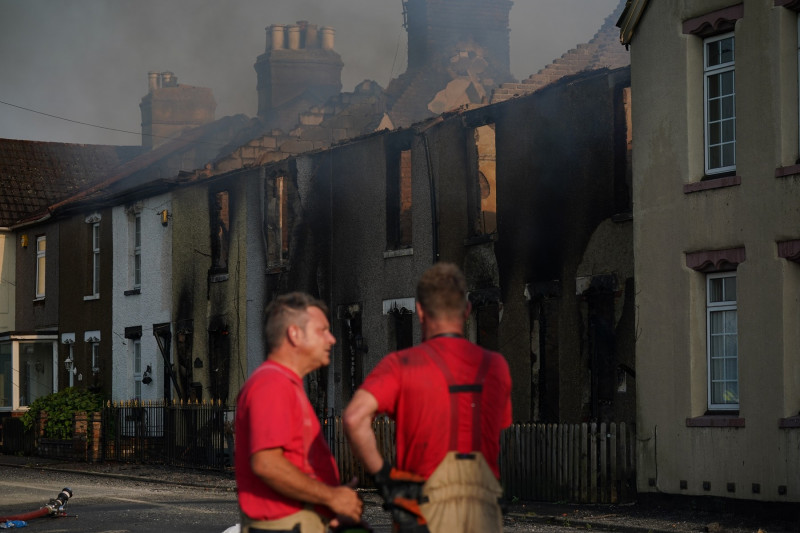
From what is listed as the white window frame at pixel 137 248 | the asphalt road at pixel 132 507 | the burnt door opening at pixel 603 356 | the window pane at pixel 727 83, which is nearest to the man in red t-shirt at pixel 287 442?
the asphalt road at pixel 132 507

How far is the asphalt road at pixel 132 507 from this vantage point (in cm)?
1486

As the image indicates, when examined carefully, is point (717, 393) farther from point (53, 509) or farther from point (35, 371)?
point (35, 371)

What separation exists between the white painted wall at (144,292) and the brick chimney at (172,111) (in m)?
13.6

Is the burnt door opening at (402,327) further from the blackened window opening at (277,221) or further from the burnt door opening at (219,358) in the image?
the burnt door opening at (219,358)

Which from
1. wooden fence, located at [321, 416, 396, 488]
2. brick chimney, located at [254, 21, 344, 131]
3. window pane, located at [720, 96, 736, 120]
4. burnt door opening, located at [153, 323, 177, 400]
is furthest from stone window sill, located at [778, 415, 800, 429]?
brick chimney, located at [254, 21, 344, 131]

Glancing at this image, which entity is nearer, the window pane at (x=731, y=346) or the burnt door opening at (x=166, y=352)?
the window pane at (x=731, y=346)

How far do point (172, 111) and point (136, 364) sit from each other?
16.5 m

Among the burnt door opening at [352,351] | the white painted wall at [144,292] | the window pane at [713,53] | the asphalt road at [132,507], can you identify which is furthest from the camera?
the white painted wall at [144,292]

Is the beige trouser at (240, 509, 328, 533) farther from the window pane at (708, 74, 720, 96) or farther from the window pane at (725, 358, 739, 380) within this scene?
the window pane at (708, 74, 720, 96)

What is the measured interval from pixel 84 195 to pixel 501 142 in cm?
2030

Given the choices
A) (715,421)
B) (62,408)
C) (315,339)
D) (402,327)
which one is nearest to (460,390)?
(315,339)

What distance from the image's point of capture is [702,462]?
635 inches

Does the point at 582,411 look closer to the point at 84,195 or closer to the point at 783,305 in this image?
the point at 783,305

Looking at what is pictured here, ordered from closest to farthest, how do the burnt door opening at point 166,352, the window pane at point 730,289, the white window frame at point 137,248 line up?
the window pane at point 730,289, the burnt door opening at point 166,352, the white window frame at point 137,248
